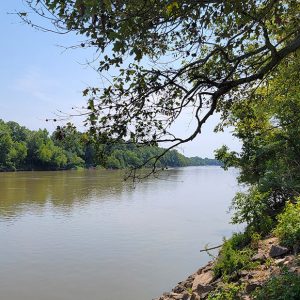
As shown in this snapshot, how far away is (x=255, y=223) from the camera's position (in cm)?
1132

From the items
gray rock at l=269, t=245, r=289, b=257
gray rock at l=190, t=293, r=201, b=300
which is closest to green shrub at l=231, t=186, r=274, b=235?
gray rock at l=269, t=245, r=289, b=257

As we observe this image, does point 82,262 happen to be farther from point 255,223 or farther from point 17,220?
point 17,220

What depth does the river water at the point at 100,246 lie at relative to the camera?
13000 mm

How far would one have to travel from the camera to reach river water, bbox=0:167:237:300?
13000 millimetres

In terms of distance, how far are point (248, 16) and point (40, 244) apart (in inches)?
633

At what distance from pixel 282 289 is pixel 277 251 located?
8.58ft

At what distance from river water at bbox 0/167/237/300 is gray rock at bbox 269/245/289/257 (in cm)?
353

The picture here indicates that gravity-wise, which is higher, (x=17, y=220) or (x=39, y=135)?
(x=39, y=135)

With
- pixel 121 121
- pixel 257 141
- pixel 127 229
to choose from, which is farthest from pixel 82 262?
pixel 121 121

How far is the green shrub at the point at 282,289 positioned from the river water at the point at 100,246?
231 cm

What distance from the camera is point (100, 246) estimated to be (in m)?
18.0

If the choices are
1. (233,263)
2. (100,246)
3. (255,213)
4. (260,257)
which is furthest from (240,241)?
(100,246)

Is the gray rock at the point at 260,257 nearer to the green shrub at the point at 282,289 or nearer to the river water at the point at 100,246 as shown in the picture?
the green shrub at the point at 282,289

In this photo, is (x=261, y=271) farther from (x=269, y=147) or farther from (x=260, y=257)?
(x=269, y=147)
